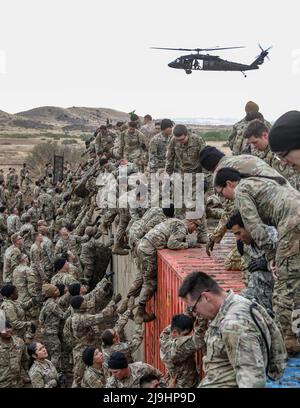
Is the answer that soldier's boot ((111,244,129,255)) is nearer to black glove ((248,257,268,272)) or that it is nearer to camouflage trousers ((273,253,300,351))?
black glove ((248,257,268,272))

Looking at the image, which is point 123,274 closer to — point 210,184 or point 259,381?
point 210,184

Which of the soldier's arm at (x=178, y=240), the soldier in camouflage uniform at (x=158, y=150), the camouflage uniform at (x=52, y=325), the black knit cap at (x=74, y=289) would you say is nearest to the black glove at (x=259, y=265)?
the soldier's arm at (x=178, y=240)

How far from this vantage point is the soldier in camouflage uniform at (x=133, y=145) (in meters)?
13.1

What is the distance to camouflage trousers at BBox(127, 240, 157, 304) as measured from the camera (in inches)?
337

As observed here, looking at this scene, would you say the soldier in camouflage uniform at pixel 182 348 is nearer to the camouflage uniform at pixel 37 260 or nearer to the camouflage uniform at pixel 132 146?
the camouflage uniform at pixel 37 260

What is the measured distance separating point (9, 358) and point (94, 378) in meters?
1.47

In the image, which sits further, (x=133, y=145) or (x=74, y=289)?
(x=133, y=145)

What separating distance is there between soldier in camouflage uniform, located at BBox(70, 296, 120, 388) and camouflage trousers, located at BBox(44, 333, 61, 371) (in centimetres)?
145

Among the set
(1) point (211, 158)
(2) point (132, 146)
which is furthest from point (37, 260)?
(1) point (211, 158)

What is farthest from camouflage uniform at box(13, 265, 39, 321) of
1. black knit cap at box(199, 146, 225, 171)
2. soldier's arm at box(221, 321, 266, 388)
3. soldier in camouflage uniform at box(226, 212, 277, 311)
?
soldier's arm at box(221, 321, 266, 388)

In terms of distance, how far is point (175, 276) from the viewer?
7254 mm

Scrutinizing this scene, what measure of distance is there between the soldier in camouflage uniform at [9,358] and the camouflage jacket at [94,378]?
1264mm

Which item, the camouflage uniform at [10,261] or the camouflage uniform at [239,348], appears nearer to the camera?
the camouflage uniform at [239,348]

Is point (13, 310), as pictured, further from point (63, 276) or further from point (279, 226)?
point (279, 226)
